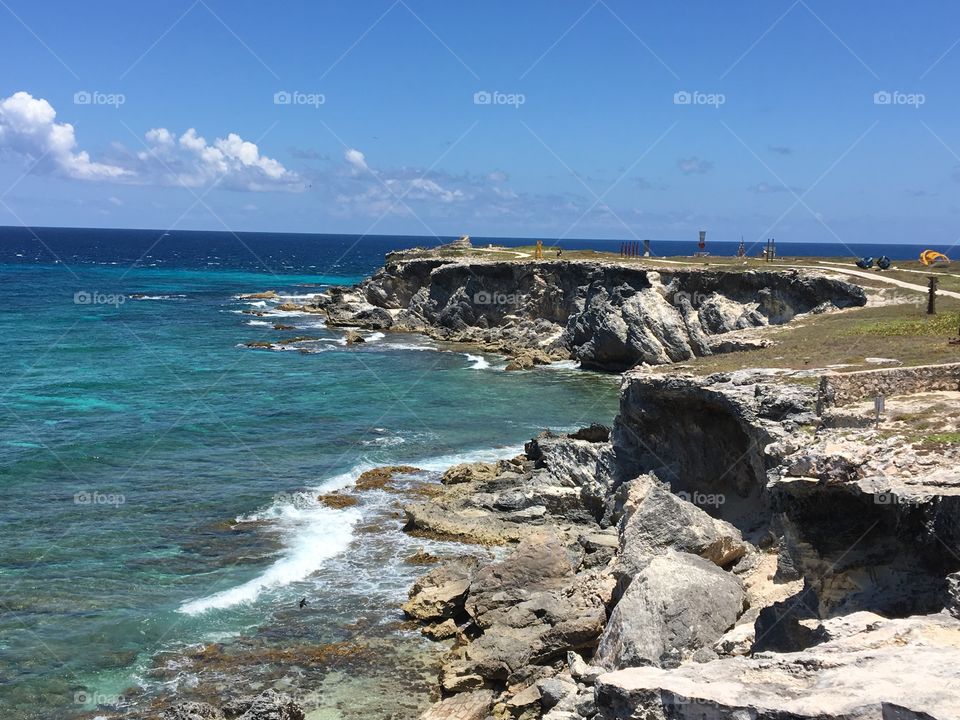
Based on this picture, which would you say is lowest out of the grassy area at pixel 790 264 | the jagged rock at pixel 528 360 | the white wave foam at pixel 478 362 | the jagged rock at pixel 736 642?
the white wave foam at pixel 478 362

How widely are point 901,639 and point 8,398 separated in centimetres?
5043

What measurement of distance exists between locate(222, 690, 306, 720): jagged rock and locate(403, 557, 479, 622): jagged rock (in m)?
4.92

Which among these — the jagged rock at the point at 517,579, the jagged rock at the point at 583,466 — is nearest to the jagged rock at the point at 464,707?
the jagged rock at the point at 517,579

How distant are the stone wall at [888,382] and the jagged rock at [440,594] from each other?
1033 cm

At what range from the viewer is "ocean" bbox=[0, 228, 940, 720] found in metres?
20.1

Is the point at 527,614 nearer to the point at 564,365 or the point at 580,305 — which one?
the point at 564,365

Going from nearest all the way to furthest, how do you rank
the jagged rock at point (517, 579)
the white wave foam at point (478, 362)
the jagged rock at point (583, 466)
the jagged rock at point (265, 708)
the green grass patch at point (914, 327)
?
the jagged rock at point (265, 708), the jagged rock at point (517, 579), the green grass patch at point (914, 327), the jagged rock at point (583, 466), the white wave foam at point (478, 362)

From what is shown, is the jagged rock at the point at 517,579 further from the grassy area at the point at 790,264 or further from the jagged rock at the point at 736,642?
the grassy area at the point at 790,264

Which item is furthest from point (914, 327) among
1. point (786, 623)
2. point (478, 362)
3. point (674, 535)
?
point (478, 362)

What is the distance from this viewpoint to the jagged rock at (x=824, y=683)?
8.41 meters

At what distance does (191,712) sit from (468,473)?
692 inches

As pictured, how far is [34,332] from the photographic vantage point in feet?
249

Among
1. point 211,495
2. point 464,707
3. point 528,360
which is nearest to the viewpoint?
point 464,707

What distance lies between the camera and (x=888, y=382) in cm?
1812
